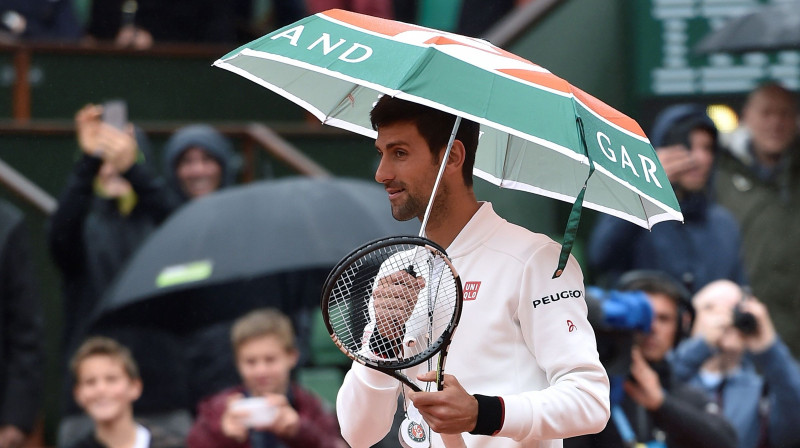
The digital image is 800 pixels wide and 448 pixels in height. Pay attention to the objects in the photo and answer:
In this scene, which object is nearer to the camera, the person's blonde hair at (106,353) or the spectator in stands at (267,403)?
the spectator in stands at (267,403)

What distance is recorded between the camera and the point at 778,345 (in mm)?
6336

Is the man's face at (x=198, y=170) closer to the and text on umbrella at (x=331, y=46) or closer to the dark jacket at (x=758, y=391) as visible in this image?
the dark jacket at (x=758, y=391)

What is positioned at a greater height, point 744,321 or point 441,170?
point 441,170

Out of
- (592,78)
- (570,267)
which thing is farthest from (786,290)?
(570,267)

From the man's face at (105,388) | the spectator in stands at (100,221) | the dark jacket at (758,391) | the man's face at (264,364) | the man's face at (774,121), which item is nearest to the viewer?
the man's face at (264,364)

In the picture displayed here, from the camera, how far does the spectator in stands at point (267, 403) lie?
5953 millimetres

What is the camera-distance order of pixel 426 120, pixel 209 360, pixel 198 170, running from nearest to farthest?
pixel 426 120 → pixel 209 360 → pixel 198 170

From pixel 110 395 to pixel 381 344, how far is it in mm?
3316

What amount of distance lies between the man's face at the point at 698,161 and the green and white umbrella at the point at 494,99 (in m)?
3.25

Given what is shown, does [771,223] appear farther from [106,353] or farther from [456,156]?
[456,156]

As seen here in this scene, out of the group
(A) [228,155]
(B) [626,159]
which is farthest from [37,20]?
(B) [626,159]

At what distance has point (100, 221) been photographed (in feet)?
23.4

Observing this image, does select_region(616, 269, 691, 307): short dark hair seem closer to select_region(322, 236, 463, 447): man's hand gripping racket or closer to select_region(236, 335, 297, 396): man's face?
select_region(236, 335, 297, 396): man's face

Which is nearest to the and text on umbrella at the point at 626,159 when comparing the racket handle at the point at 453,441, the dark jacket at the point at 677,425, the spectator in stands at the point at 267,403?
the racket handle at the point at 453,441
